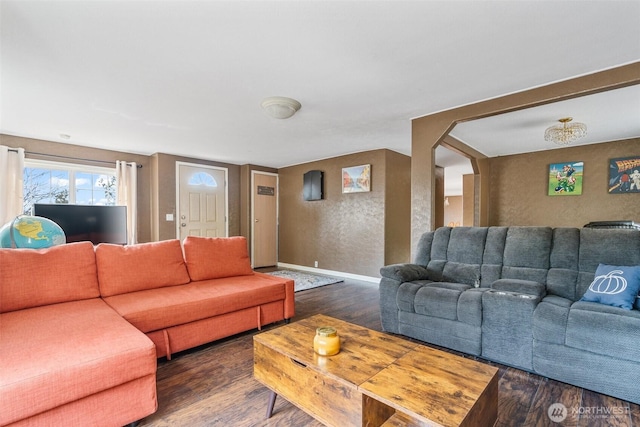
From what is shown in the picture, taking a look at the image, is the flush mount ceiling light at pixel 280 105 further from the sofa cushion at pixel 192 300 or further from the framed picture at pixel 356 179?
the framed picture at pixel 356 179

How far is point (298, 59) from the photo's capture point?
219 cm

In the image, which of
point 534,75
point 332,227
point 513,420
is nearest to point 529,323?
point 513,420

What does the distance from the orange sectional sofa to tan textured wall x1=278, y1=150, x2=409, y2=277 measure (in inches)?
98.8

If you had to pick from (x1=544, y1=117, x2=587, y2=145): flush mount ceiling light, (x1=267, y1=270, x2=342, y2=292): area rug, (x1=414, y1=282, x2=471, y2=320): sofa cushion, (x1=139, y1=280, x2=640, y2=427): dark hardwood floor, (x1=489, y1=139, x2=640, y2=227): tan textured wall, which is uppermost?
(x1=544, y1=117, x2=587, y2=145): flush mount ceiling light

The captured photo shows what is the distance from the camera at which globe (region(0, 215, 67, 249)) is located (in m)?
2.18

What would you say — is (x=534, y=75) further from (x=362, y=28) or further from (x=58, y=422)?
(x=58, y=422)

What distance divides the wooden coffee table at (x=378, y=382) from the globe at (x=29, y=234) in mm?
1968

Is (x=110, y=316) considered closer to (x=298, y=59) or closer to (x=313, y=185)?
(x=298, y=59)

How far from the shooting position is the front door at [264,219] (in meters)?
6.51

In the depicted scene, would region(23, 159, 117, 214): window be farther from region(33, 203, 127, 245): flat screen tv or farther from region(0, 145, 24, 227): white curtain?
region(33, 203, 127, 245): flat screen tv

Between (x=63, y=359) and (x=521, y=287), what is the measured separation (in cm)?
291

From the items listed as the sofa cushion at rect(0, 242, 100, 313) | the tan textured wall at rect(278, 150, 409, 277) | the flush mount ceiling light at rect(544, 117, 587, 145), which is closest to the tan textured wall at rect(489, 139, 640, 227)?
the flush mount ceiling light at rect(544, 117, 587, 145)

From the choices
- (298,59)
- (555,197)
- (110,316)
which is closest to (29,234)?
(110,316)

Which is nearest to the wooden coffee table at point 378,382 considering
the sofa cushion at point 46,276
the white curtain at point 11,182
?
the sofa cushion at point 46,276
